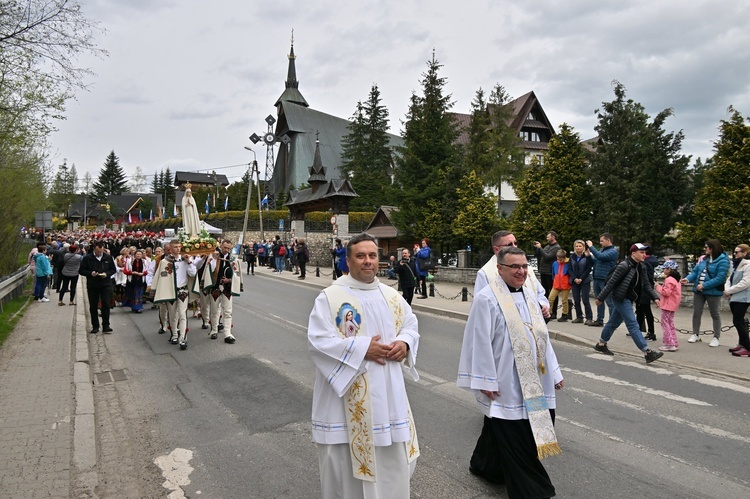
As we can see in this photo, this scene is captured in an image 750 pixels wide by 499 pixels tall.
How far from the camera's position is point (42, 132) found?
1077 centimetres

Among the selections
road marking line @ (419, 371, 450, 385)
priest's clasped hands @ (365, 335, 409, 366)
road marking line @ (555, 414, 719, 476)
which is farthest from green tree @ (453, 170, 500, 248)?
priest's clasped hands @ (365, 335, 409, 366)

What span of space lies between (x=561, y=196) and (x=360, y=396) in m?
20.9

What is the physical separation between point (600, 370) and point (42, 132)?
11.5 m

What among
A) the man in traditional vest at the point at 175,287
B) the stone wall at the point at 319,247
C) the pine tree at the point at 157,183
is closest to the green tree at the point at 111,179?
the pine tree at the point at 157,183

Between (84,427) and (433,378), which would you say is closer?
(84,427)

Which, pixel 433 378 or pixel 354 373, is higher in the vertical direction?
pixel 354 373

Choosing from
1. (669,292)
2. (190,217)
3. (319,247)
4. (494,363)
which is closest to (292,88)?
(319,247)

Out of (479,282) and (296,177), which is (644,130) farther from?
(296,177)

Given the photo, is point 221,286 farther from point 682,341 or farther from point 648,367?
point 682,341

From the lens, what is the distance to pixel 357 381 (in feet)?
9.87

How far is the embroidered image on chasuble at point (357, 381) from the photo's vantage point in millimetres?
2949

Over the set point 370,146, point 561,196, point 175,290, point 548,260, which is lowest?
point 175,290

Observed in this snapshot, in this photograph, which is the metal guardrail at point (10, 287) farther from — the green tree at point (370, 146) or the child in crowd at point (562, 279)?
the green tree at point (370, 146)

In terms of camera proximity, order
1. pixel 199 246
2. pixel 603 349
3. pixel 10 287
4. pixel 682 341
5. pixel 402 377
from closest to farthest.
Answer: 1. pixel 402 377
2. pixel 603 349
3. pixel 682 341
4. pixel 199 246
5. pixel 10 287
